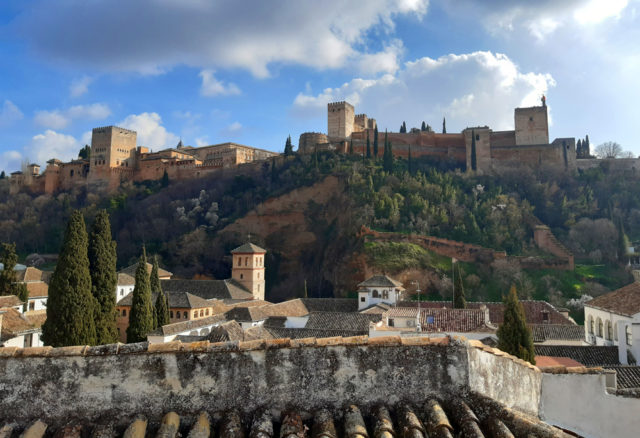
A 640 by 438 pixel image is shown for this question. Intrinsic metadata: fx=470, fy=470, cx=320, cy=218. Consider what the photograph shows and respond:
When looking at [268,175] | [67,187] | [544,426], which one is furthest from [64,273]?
[67,187]

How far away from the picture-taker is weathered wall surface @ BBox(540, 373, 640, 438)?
612cm

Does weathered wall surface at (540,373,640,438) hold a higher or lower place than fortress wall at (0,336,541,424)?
lower

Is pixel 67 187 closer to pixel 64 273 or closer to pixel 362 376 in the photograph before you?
pixel 64 273

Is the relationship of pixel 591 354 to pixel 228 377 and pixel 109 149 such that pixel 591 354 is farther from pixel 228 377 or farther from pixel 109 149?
pixel 109 149

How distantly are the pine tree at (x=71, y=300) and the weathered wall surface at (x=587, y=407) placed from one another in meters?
16.8

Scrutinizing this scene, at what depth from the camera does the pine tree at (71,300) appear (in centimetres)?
1751

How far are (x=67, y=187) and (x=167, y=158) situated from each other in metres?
16.9

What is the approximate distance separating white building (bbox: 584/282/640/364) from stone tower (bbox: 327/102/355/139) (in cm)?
4632

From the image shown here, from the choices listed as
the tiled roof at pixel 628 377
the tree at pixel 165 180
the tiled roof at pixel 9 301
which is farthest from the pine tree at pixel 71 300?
the tree at pixel 165 180

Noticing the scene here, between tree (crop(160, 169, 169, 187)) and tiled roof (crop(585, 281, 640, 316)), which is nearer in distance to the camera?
tiled roof (crop(585, 281, 640, 316))

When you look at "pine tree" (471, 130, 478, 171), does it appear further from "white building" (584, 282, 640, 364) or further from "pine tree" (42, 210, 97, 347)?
"pine tree" (42, 210, 97, 347)

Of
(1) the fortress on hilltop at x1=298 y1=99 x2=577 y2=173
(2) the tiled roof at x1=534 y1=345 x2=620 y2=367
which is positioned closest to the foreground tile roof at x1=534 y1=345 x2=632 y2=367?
(2) the tiled roof at x1=534 y1=345 x2=620 y2=367

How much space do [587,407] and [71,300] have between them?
1725cm

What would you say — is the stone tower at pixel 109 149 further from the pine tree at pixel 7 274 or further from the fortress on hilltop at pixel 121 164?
the pine tree at pixel 7 274
